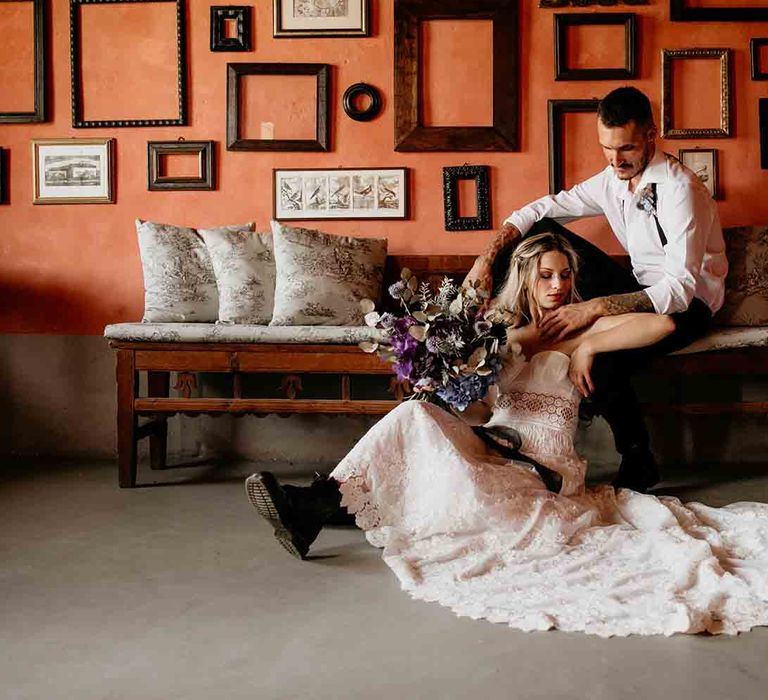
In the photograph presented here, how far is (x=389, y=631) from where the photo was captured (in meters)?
1.94

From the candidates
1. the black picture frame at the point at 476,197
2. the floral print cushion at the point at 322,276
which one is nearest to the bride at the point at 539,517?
the floral print cushion at the point at 322,276

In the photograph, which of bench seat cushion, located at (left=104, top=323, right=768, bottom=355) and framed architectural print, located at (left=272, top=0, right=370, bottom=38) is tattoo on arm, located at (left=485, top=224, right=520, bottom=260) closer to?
bench seat cushion, located at (left=104, top=323, right=768, bottom=355)

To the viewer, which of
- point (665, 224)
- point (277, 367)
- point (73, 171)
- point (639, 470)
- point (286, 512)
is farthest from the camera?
point (73, 171)

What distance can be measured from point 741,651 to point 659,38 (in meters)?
3.08

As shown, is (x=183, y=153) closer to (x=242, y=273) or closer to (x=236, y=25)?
(x=236, y=25)

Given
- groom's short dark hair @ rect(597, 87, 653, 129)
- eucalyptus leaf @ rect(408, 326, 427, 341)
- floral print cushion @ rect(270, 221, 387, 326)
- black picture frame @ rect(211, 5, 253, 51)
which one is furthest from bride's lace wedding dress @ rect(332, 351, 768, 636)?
black picture frame @ rect(211, 5, 253, 51)

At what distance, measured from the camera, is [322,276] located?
12.0 ft

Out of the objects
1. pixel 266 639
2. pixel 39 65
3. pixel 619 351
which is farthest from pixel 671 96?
pixel 266 639

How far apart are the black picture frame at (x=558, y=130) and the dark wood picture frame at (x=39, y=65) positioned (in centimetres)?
250

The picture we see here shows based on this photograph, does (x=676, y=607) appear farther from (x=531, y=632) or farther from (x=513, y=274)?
(x=513, y=274)

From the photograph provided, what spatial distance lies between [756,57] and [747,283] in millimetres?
1172

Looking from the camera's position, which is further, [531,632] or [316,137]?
[316,137]

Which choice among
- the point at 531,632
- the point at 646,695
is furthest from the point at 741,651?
the point at 531,632

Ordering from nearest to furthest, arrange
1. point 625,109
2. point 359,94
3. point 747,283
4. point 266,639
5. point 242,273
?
point 266,639, point 625,109, point 747,283, point 242,273, point 359,94
